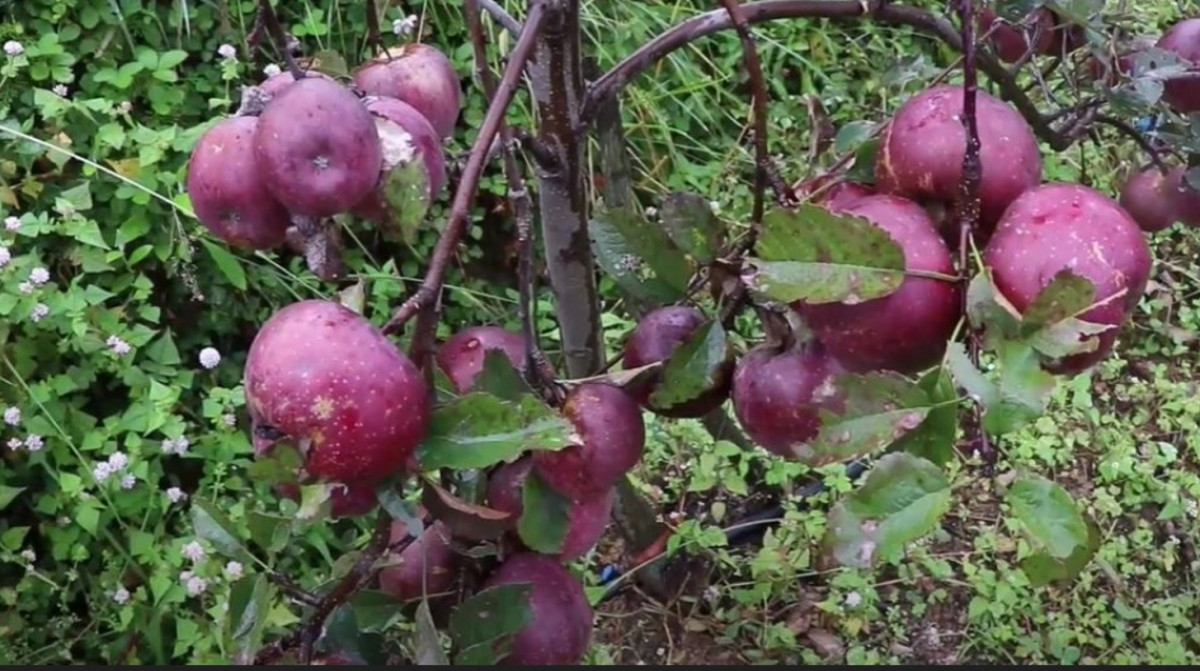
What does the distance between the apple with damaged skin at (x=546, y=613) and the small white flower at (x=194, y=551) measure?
3.10ft

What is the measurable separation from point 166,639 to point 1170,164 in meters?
1.41

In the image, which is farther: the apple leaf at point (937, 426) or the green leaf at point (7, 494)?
the green leaf at point (7, 494)

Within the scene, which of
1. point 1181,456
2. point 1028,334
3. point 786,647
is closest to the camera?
point 1028,334

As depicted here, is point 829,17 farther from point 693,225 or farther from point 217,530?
point 217,530

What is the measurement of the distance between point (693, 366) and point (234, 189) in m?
0.24

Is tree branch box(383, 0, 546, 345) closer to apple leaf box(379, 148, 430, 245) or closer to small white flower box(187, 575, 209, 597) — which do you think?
apple leaf box(379, 148, 430, 245)

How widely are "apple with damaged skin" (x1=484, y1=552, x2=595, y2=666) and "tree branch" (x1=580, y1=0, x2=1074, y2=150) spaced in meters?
0.30

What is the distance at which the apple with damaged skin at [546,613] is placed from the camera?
0.70 meters

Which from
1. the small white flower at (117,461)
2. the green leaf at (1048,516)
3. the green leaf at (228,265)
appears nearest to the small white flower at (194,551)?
the small white flower at (117,461)

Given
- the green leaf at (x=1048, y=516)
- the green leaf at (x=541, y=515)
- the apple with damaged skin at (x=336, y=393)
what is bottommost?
the green leaf at (x=541, y=515)

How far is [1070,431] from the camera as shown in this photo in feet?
6.85

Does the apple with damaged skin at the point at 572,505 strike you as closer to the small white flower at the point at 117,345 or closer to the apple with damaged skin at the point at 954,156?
the apple with damaged skin at the point at 954,156

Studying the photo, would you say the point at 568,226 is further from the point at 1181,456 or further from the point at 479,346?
the point at 1181,456

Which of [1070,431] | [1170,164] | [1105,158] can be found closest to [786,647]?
[1070,431]
